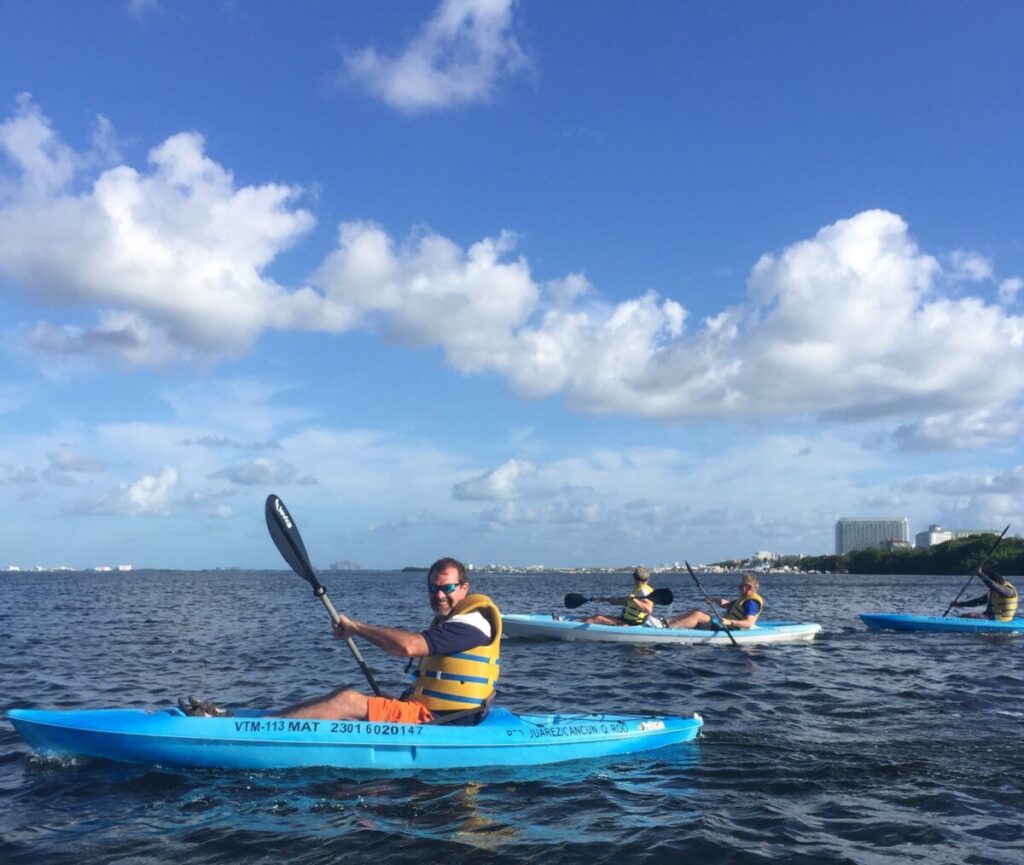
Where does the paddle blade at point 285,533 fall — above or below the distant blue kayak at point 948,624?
above

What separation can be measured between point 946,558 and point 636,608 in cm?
10552

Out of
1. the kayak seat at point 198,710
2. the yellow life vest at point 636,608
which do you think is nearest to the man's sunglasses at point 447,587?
the kayak seat at point 198,710

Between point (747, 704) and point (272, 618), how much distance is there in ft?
72.1

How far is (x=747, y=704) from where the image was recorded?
11.0 metres

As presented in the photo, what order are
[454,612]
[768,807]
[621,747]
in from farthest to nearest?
[621,747]
[454,612]
[768,807]

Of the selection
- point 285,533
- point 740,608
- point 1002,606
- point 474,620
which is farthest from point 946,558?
point 474,620

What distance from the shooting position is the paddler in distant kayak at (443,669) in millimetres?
6957

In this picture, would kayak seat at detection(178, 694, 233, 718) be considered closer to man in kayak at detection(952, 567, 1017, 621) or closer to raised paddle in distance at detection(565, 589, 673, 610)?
raised paddle in distance at detection(565, 589, 673, 610)

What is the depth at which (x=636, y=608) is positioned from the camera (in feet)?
60.0

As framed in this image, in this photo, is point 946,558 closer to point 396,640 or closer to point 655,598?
point 655,598

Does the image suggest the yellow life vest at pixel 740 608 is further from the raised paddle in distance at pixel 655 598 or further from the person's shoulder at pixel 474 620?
the person's shoulder at pixel 474 620

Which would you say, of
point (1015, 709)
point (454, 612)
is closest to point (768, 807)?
point (454, 612)

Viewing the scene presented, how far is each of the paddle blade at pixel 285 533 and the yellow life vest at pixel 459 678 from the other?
220cm

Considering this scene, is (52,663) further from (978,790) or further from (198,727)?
(978,790)
